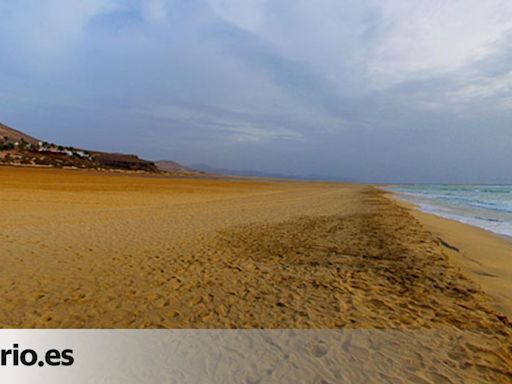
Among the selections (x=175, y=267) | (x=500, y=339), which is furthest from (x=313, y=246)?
(x=500, y=339)

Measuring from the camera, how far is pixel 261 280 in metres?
7.36

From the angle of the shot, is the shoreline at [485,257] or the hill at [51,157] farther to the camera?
the hill at [51,157]

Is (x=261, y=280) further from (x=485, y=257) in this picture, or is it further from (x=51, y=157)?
(x=51, y=157)

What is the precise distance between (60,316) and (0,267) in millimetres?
3895

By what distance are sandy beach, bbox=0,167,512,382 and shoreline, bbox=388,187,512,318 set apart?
5 cm

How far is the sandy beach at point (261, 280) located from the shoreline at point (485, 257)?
52 mm

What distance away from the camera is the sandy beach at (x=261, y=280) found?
522cm

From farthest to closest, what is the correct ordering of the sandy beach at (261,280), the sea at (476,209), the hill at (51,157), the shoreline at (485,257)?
1. the hill at (51,157)
2. the sea at (476,209)
3. the shoreline at (485,257)
4. the sandy beach at (261,280)

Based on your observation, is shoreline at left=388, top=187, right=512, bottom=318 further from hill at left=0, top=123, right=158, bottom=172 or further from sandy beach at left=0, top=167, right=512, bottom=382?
hill at left=0, top=123, right=158, bottom=172

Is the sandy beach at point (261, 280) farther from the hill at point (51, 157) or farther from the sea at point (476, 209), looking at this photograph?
the hill at point (51, 157)

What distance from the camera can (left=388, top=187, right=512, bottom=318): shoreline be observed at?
691 centimetres

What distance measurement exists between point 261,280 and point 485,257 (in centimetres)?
770

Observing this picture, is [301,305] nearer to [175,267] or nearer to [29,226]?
[175,267]

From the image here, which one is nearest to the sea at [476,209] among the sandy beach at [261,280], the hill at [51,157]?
the sandy beach at [261,280]
